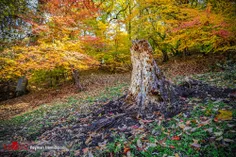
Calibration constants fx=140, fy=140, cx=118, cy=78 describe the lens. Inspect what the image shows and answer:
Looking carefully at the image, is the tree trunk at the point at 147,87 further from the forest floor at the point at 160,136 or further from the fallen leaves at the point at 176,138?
the fallen leaves at the point at 176,138

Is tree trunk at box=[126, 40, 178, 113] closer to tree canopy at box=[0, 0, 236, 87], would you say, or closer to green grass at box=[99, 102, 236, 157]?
green grass at box=[99, 102, 236, 157]

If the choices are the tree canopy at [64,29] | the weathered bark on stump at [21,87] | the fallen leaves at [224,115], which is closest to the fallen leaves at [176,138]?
the fallen leaves at [224,115]

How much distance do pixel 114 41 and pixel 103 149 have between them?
32.5ft

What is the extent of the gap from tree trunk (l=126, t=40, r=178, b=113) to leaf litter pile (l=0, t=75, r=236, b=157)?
0.89 feet

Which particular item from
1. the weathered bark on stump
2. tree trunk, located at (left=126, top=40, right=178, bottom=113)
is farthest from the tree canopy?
the weathered bark on stump

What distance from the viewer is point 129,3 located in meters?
13.8

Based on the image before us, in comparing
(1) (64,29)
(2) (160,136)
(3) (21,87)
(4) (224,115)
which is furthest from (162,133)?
(3) (21,87)

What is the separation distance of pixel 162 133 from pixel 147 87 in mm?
1372

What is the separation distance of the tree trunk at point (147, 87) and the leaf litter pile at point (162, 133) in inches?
10.7

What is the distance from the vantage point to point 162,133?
8.37ft

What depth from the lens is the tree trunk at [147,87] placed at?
3488 mm

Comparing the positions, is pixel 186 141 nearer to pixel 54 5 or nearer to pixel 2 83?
pixel 54 5

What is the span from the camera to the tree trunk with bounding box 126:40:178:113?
349 centimetres

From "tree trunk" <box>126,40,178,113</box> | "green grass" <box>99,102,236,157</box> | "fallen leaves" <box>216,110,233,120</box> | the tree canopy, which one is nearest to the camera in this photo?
"green grass" <box>99,102,236,157</box>
